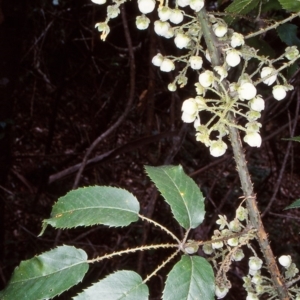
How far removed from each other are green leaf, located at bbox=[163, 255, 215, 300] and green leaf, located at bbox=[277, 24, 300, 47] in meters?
1.02

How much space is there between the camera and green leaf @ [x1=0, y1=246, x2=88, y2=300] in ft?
3.06

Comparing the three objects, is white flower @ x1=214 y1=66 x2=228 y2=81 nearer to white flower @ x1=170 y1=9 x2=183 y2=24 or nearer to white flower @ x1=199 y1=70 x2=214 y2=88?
white flower @ x1=199 y1=70 x2=214 y2=88

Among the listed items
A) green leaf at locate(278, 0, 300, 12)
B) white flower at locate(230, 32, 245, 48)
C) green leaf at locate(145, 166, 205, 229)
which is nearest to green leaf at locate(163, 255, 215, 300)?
green leaf at locate(145, 166, 205, 229)

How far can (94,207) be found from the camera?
39.5 inches

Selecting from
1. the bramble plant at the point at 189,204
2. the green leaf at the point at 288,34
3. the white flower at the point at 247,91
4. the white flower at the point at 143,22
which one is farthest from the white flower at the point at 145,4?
the green leaf at the point at 288,34

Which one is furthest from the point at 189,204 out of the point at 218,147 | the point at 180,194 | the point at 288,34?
the point at 288,34

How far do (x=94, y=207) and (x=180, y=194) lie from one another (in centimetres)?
19

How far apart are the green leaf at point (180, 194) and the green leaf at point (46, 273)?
212 millimetres

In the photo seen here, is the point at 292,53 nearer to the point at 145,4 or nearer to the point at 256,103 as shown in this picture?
the point at 256,103

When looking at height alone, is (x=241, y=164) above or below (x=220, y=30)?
below

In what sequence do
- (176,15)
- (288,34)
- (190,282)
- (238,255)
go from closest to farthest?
1. (190,282)
2. (176,15)
3. (238,255)
4. (288,34)

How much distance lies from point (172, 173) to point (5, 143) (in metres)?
1.81

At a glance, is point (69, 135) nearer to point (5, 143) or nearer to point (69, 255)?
point (5, 143)

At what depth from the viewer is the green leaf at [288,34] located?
1.66 m
